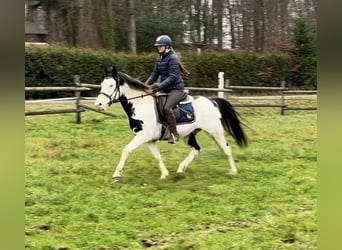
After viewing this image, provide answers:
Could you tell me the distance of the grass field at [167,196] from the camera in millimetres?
2482

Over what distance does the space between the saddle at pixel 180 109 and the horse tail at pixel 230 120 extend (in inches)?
12.0

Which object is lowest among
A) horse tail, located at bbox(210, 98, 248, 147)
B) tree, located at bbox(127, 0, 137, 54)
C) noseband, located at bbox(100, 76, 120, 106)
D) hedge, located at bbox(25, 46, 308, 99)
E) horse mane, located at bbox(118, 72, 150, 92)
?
horse tail, located at bbox(210, 98, 248, 147)

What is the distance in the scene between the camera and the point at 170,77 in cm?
371

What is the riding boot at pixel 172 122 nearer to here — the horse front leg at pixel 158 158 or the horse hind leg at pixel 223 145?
the horse front leg at pixel 158 158

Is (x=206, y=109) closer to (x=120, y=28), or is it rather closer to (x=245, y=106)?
(x=245, y=106)

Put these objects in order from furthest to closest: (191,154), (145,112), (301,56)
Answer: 1. (301,56)
2. (191,154)
3. (145,112)

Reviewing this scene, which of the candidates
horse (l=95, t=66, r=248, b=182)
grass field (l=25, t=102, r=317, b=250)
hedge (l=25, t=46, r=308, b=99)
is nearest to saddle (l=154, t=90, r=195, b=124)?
horse (l=95, t=66, r=248, b=182)

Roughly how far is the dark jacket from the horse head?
1.13 feet

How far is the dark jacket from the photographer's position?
12.2ft

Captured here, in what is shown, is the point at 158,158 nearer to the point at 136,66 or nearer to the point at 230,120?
the point at 230,120

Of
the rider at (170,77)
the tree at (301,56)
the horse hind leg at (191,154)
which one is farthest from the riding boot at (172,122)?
the tree at (301,56)

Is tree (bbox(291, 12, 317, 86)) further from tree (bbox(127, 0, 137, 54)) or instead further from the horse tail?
the horse tail

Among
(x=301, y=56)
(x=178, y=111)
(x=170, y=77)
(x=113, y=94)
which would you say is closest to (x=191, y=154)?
(x=178, y=111)

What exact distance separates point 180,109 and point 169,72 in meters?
0.34
